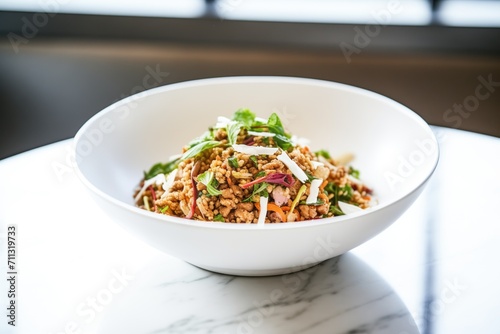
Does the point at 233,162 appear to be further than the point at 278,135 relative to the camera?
No

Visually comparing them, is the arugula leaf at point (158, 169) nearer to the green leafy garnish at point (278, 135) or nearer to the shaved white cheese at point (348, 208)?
the green leafy garnish at point (278, 135)

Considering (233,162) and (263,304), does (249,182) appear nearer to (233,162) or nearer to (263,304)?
(233,162)

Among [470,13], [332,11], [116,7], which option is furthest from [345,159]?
[116,7]

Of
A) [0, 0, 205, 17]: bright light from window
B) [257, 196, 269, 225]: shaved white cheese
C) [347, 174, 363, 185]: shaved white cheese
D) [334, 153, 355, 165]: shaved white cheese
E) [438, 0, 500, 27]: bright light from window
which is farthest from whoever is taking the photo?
[0, 0, 205, 17]: bright light from window

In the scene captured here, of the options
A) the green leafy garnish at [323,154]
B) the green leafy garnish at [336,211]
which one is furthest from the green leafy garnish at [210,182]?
the green leafy garnish at [323,154]

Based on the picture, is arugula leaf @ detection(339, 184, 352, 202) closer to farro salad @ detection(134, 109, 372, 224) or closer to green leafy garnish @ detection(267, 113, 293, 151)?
farro salad @ detection(134, 109, 372, 224)

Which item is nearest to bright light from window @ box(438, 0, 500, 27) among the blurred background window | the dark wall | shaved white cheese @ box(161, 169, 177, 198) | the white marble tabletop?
the blurred background window
